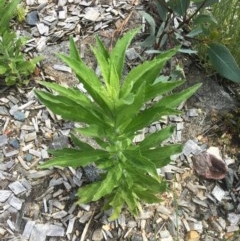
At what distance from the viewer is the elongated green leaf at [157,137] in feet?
7.36

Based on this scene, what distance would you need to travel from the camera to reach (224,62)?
9.18 feet

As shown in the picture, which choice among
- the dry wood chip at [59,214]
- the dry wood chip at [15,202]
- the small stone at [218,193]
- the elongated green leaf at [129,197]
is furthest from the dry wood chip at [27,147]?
the small stone at [218,193]

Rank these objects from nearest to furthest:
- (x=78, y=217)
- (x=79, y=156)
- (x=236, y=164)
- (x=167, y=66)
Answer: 1. (x=79, y=156)
2. (x=78, y=217)
3. (x=236, y=164)
4. (x=167, y=66)

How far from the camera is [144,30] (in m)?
3.10

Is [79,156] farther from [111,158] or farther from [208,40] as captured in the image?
[208,40]

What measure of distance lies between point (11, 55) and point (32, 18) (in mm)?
421

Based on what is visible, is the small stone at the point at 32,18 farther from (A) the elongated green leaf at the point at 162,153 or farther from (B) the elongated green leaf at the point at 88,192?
(A) the elongated green leaf at the point at 162,153

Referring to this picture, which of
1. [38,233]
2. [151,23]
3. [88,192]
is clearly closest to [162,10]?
[151,23]

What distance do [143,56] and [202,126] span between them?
50 centimetres

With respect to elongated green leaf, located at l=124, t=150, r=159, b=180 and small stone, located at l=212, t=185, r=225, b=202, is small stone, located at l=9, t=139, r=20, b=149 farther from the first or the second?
small stone, located at l=212, t=185, r=225, b=202

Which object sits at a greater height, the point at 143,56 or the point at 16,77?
the point at 16,77

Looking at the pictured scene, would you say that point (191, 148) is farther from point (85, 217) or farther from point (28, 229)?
point (28, 229)

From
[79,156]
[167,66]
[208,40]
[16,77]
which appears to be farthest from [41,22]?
[79,156]

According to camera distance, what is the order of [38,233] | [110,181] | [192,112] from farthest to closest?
[192,112] < [38,233] < [110,181]
